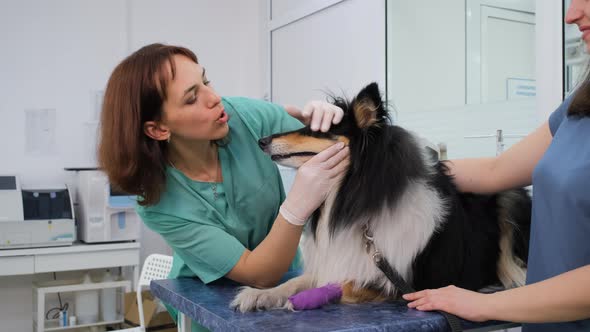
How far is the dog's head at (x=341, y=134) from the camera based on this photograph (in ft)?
4.89

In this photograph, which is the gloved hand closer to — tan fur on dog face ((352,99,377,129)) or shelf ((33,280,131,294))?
tan fur on dog face ((352,99,377,129))

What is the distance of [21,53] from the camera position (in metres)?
4.64

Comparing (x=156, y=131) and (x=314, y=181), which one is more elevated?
(x=156, y=131)

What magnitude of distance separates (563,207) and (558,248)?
0.34ft

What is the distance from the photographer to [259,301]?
52.1 inches

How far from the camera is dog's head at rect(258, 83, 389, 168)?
149 centimetres

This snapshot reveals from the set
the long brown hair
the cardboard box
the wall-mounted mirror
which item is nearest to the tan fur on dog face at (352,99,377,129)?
the long brown hair

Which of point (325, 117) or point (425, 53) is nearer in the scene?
point (325, 117)

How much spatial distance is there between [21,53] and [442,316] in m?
4.58

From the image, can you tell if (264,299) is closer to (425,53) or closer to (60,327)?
(425,53)

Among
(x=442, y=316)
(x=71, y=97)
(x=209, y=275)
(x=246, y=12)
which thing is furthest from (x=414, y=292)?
(x=246, y=12)

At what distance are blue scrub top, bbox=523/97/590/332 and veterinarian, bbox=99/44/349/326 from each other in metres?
0.54

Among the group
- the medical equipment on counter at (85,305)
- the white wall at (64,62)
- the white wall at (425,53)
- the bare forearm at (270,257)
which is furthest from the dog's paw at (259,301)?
the white wall at (64,62)

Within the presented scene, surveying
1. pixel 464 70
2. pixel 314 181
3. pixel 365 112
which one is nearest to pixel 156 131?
pixel 314 181
